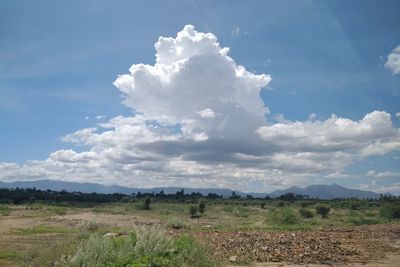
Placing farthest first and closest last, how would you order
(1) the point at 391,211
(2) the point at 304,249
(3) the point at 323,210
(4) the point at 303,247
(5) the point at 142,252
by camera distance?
(3) the point at 323,210 → (1) the point at 391,211 → (4) the point at 303,247 → (2) the point at 304,249 → (5) the point at 142,252

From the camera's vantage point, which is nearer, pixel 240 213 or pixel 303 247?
pixel 303 247

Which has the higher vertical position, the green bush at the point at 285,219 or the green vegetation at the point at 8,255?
the green bush at the point at 285,219

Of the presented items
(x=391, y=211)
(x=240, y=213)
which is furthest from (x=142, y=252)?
(x=240, y=213)

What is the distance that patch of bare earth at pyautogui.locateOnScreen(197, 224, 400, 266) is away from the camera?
56.2 ft

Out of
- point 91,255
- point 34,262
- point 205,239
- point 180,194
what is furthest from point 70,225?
point 180,194

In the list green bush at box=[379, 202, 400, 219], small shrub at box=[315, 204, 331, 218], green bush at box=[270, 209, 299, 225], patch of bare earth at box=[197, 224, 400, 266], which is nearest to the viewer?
patch of bare earth at box=[197, 224, 400, 266]

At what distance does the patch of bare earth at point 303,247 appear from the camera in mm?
17125

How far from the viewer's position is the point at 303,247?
1866 cm

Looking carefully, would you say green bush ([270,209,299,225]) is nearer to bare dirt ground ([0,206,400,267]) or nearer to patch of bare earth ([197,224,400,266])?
bare dirt ground ([0,206,400,267])

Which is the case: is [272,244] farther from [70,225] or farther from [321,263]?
[70,225]

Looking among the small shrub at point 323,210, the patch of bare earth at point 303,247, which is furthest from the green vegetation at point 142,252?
the small shrub at point 323,210

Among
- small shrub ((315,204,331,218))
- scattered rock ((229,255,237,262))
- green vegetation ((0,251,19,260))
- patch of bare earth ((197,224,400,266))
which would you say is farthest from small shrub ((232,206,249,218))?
scattered rock ((229,255,237,262))

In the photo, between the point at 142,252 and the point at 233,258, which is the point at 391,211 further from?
the point at 142,252

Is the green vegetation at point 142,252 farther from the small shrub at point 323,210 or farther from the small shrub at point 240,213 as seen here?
the small shrub at point 240,213
